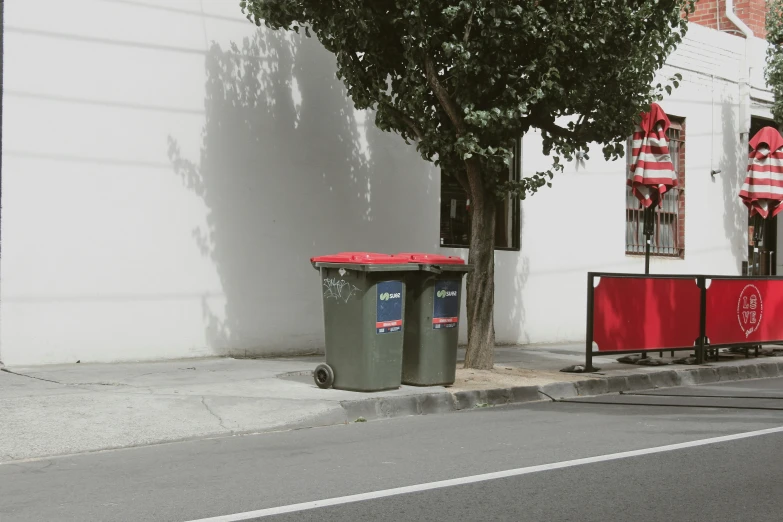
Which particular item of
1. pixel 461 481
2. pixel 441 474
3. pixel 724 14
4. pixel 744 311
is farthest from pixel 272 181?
pixel 724 14

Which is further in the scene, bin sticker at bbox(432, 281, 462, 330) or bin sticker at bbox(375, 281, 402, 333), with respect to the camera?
bin sticker at bbox(432, 281, 462, 330)

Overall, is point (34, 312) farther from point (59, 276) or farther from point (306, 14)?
point (306, 14)

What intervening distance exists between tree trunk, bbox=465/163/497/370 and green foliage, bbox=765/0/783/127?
34.1 feet

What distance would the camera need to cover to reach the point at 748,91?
1930cm

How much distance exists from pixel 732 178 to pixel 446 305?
436 inches

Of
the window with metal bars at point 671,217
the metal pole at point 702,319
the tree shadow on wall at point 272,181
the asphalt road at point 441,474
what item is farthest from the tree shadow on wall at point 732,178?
the asphalt road at point 441,474

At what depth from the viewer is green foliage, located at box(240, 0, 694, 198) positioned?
980 centimetres

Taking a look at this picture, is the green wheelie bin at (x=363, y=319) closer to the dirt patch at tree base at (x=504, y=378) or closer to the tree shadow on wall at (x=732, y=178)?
the dirt patch at tree base at (x=504, y=378)

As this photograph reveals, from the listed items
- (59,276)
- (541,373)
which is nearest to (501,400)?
(541,373)

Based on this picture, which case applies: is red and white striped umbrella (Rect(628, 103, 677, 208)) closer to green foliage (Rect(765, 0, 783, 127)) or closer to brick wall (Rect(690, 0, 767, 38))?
green foliage (Rect(765, 0, 783, 127))

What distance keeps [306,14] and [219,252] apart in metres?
3.10

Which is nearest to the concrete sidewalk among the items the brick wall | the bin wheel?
the bin wheel

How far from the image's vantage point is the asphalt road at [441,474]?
5.24m

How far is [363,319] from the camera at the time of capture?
9.17 meters
